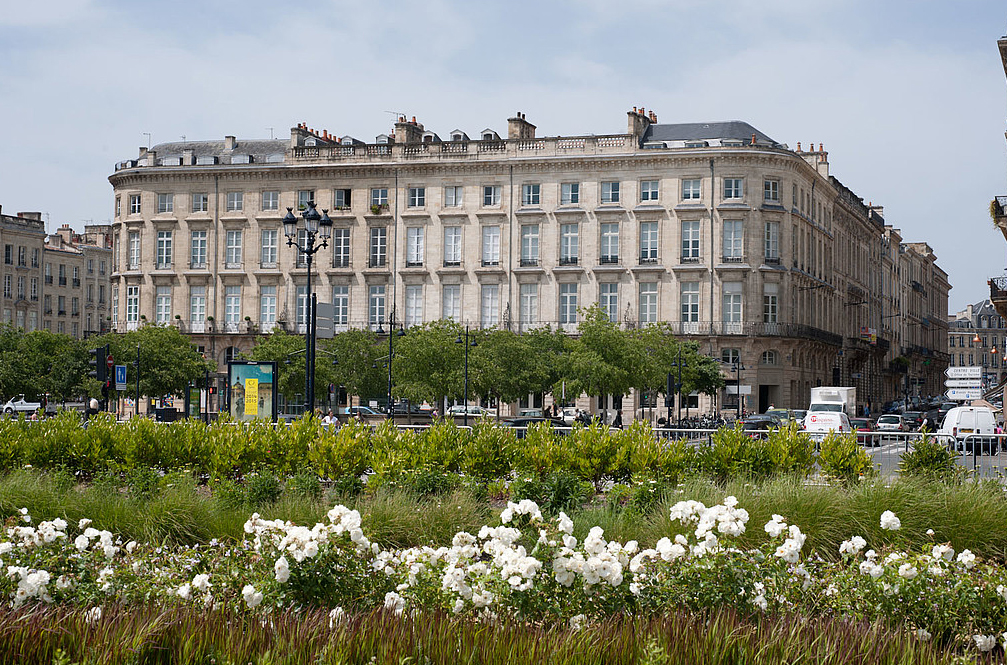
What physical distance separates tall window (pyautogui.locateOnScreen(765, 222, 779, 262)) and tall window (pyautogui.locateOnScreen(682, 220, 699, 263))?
4057 millimetres

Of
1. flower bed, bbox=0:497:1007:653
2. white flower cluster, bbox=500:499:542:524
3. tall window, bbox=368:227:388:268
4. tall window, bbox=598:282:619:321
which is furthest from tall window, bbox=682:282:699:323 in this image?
white flower cluster, bbox=500:499:542:524

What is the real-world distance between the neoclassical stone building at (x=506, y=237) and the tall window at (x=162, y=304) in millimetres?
142

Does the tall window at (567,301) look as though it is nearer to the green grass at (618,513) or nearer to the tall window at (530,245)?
the tall window at (530,245)

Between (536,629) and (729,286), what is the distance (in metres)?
64.9

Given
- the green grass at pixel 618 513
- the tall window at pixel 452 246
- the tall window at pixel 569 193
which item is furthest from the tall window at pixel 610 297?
the green grass at pixel 618 513

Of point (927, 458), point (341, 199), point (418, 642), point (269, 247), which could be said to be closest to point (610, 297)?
point (341, 199)

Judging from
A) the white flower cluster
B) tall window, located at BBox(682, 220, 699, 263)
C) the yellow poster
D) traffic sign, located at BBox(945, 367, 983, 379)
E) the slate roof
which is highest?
the slate roof

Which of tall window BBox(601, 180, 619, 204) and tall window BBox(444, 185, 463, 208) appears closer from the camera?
tall window BBox(601, 180, 619, 204)

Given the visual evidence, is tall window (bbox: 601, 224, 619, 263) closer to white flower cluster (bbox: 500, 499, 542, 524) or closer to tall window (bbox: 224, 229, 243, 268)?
tall window (bbox: 224, 229, 243, 268)

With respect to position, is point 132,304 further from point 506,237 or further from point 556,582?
point 556,582

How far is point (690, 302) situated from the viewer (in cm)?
7088

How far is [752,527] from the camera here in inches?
426

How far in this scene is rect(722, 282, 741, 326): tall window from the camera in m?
70.5

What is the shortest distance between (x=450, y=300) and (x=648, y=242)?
485 inches
